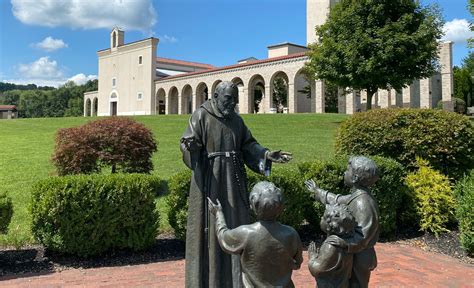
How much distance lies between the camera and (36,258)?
628 centimetres

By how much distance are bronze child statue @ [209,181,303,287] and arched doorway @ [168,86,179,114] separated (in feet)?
164

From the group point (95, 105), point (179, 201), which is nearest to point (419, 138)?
point (179, 201)

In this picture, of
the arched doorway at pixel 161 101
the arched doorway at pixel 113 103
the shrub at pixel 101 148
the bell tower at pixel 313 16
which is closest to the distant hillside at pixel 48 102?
the arched doorway at pixel 113 103

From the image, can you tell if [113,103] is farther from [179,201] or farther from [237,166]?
[237,166]

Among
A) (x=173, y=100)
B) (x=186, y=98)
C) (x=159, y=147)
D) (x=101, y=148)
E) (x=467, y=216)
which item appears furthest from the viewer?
(x=173, y=100)

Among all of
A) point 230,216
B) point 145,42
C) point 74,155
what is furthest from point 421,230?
point 145,42

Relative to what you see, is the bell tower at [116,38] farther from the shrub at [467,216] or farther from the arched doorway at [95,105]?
the shrub at [467,216]

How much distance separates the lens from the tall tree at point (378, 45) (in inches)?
832

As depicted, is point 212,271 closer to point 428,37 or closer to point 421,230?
point 421,230

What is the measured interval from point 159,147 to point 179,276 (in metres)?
12.1

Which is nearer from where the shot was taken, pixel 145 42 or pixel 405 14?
pixel 405 14

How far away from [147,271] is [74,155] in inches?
188

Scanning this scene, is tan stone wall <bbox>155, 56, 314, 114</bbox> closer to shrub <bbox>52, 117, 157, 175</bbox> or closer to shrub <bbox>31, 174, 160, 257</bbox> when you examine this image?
shrub <bbox>52, 117, 157, 175</bbox>

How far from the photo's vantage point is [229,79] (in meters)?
41.6
